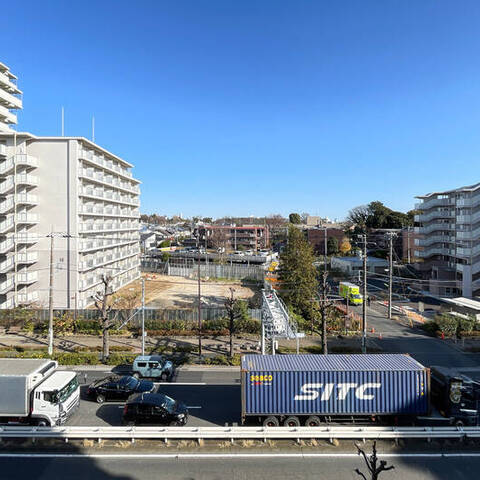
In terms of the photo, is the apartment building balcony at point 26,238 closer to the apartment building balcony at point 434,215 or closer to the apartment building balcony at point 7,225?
the apartment building balcony at point 7,225

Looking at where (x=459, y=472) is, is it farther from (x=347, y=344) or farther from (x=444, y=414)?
(x=347, y=344)

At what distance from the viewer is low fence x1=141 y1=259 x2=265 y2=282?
2176 inches

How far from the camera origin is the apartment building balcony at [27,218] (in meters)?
33.5

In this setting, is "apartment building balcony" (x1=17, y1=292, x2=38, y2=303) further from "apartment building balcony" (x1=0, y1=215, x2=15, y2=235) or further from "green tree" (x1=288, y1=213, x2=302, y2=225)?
"green tree" (x1=288, y1=213, x2=302, y2=225)

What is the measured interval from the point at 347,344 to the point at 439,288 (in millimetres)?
25076

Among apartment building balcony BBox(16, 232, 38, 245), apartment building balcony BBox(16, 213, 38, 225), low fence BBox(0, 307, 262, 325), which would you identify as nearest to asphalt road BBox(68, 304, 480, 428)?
low fence BBox(0, 307, 262, 325)

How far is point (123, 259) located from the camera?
5131cm

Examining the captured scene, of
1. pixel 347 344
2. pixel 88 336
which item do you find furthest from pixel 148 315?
pixel 347 344

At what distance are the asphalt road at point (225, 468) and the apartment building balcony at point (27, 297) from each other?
25388mm

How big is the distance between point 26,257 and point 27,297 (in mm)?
3899

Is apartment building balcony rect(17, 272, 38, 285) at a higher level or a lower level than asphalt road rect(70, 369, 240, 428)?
higher

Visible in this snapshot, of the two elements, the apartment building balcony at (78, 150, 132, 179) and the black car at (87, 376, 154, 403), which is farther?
the apartment building balcony at (78, 150, 132, 179)

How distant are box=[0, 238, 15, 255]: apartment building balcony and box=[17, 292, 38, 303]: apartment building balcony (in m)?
4.27

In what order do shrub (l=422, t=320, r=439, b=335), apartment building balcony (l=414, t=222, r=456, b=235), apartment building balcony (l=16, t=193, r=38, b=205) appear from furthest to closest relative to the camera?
1. apartment building balcony (l=414, t=222, r=456, b=235)
2. apartment building balcony (l=16, t=193, r=38, b=205)
3. shrub (l=422, t=320, r=439, b=335)
